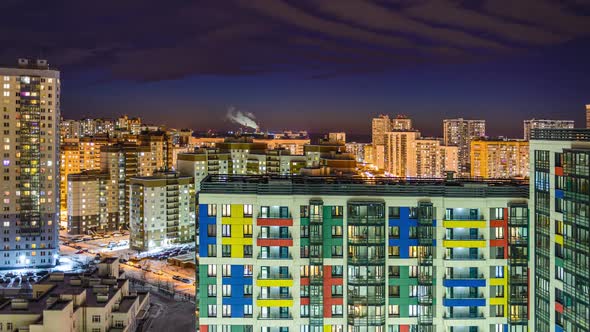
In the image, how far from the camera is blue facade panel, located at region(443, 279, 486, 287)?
710 inches

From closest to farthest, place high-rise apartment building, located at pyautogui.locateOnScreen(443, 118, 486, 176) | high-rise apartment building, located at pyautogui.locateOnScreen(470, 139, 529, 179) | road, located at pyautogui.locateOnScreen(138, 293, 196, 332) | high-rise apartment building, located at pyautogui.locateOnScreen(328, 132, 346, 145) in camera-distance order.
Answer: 1. road, located at pyautogui.locateOnScreen(138, 293, 196, 332)
2. high-rise apartment building, located at pyautogui.locateOnScreen(328, 132, 346, 145)
3. high-rise apartment building, located at pyautogui.locateOnScreen(470, 139, 529, 179)
4. high-rise apartment building, located at pyautogui.locateOnScreen(443, 118, 486, 176)

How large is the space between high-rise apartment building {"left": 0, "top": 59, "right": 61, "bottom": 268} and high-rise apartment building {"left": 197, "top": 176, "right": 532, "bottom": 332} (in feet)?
120

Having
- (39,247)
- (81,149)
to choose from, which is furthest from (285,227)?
(81,149)

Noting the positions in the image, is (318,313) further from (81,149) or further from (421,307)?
(81,149)

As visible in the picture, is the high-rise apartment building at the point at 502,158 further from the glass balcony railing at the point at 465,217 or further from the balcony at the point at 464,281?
the balcony at the point at 464,281

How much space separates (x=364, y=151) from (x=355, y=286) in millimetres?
102470

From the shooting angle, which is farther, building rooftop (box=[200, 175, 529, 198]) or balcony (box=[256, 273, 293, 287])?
building rooftop (box=[200, 175, 529, 198])

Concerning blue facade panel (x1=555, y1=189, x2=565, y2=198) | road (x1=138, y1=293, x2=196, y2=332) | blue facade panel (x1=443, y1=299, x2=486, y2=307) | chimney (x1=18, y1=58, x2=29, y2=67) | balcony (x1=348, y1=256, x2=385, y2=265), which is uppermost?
chimney (x1=18, y1=58, x2=29, y2=67)

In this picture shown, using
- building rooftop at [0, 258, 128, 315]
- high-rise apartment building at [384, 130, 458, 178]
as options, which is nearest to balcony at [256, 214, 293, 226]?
building rooftop at [0, 258, 128, 315]

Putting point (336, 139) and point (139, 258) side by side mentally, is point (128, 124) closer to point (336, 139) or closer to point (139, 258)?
point (336, 139)

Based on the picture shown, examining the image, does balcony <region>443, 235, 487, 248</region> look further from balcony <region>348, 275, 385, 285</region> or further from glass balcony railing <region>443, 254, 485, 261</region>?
balcony <region>348, 275, 385, 285</region>

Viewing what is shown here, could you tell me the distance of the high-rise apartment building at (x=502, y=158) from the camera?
86.4 meters

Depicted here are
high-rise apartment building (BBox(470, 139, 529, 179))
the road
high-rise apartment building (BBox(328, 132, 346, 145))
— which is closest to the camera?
the road

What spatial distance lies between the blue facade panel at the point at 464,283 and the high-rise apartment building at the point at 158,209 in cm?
4377
